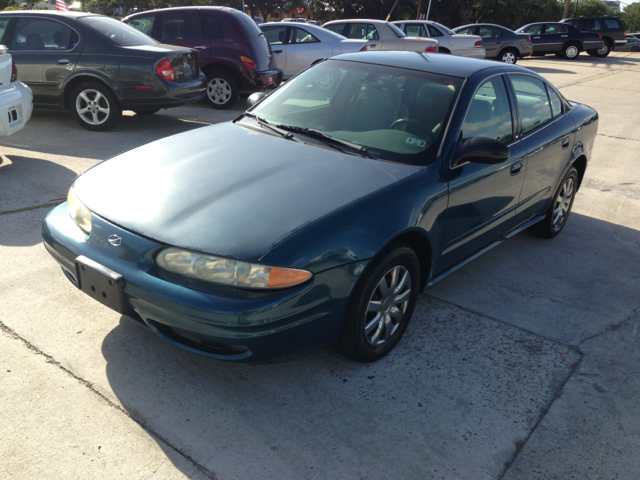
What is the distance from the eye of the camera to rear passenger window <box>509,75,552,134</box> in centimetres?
411

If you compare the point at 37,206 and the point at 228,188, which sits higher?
the point at 228,188

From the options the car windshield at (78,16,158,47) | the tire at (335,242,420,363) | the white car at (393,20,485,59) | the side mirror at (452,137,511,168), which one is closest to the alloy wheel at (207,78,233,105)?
the car windshield at (78,16,158,47)

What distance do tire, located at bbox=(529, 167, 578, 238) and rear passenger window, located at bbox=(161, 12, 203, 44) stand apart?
22.0 feet

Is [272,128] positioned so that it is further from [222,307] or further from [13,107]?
[13,107]

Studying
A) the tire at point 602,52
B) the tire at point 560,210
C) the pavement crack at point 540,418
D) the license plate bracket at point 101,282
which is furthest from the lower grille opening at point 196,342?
the tire at point 602,52

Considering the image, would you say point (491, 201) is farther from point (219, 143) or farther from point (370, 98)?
point (219, 143)

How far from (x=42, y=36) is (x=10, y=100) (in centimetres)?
231

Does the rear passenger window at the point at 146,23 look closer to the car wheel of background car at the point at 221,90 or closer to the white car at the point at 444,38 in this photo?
the car wheel of background car at the point at 221,90

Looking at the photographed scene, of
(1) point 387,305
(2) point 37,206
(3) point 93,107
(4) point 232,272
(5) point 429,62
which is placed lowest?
(2) point 37,206

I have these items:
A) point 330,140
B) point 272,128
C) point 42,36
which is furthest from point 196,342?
point 42,36

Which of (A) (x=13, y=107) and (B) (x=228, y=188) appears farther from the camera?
(A) (x=13, y=107)

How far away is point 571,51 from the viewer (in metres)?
24.5

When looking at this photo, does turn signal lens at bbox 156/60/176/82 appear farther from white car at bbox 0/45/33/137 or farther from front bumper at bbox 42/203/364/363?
front bumper at bbox 42/203/364/363

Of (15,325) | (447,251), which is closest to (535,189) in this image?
(447,251)
